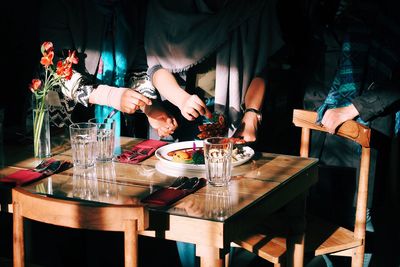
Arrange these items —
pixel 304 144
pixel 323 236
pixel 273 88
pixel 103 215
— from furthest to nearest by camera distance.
Answer: pixel 273 88 → pixel 304 144 → pixel 323 236 → pixel 103 215

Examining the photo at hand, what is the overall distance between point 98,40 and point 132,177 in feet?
3.99

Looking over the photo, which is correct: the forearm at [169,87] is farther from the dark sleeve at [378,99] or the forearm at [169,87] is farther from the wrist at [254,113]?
the dark sleeve at [378,99]

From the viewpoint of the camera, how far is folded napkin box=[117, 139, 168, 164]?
7.98 ft

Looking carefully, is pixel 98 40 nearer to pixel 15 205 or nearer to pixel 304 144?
pixel 304 144

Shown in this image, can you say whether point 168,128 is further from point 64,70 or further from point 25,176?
point 25,176

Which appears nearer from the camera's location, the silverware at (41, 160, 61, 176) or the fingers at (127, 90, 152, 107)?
the silverware at (41, 160, 61, 176)

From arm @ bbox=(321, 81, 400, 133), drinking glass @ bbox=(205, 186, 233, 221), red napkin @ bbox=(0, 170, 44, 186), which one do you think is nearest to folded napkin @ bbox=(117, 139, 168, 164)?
red napkin @ bbox=(0, 170, 44, 186)

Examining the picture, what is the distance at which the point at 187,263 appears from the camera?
3121 mm

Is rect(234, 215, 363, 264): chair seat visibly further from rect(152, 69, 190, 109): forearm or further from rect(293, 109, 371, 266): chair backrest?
rect(152, 69, 190, 109): forearm

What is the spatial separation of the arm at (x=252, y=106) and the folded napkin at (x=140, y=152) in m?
0.46

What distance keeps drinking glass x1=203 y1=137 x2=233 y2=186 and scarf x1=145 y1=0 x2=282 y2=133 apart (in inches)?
41.6

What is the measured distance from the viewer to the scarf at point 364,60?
112 inches

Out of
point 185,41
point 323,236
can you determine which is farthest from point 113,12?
point 323,236

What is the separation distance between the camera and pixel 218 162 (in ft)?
6.84
